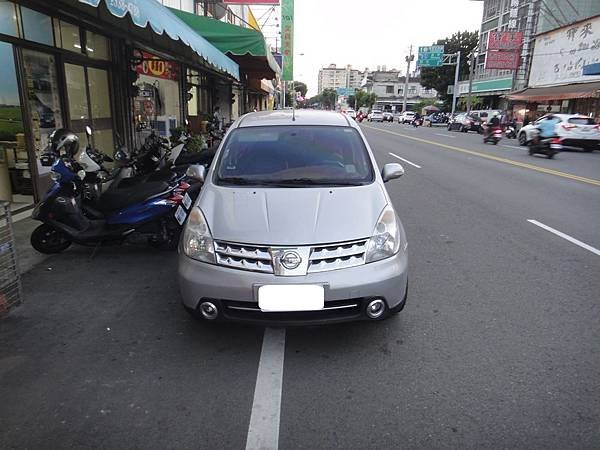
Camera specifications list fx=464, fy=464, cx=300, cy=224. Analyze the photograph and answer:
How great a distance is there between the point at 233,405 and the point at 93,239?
3.27m

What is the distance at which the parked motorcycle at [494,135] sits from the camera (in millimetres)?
22141

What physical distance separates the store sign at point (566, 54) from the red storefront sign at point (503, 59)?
5.76 ft

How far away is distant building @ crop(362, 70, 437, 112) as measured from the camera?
374 feet

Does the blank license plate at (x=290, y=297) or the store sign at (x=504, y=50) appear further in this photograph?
the store sign at (x=504, y=50)

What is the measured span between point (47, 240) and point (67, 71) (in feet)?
14.2

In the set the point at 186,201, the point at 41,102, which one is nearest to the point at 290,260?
the point at 186,201

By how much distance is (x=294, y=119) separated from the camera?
193 inches

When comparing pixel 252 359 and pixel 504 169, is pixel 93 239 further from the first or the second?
pixel 504 169

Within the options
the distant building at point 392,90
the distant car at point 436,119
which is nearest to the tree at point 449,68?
the distant car at point 436,119

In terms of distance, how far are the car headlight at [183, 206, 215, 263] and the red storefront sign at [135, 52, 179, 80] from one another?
32.9 feet

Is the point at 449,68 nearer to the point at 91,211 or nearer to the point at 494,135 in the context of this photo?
the point at 494,135

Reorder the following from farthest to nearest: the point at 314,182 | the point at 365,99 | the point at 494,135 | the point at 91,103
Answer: the point at 365,99, the point at 494,135, the point at 91,103, the point at 314,182

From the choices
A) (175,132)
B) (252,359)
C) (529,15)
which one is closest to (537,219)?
(252,359)

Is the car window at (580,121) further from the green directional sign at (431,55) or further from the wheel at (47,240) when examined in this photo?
the green directional sign at (431,55)
